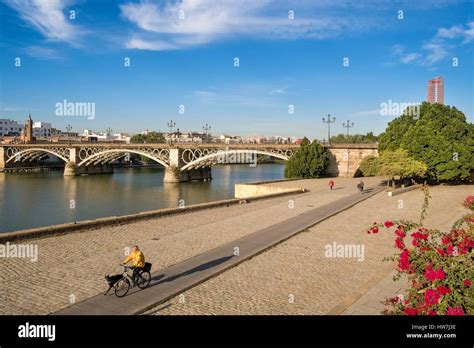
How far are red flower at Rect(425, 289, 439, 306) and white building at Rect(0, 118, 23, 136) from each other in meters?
168

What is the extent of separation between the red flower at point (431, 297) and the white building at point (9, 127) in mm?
167628

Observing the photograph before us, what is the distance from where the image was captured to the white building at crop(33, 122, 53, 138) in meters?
163

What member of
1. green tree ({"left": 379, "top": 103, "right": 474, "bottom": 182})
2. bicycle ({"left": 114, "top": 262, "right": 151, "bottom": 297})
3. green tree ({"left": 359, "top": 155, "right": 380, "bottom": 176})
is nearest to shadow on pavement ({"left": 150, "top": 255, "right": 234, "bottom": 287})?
bicycle ({"left": 114, "top": 262, "right": 151, "bottom": 297})

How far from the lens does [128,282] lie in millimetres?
9148

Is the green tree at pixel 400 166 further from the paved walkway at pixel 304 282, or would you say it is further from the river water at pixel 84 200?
the paved walkway at pixel 304 282

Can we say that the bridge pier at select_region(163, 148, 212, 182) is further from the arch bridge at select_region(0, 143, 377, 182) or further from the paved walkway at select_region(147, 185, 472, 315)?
the paved walkway at select_region(147, 185, 472, 315)

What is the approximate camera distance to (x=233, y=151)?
54.8 m

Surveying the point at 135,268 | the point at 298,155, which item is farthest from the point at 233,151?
the point at 135,268

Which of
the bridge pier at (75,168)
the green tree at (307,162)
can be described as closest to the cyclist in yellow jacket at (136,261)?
the green tree at (307,162)

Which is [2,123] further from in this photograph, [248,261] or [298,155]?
[248,261]

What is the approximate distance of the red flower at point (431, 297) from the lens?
6035 millimetres

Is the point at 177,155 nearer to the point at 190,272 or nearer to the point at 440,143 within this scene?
the point at 440,143

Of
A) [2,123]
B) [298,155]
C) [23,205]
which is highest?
[2,123]

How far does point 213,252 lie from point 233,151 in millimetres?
42032
